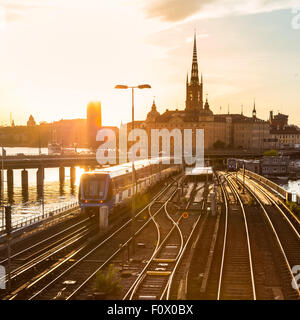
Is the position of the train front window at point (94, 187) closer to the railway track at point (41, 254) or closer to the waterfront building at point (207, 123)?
the railway track at point (41, 254)

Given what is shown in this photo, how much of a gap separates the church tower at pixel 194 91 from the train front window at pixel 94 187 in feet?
507

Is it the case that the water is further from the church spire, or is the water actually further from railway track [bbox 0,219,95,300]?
the church spire

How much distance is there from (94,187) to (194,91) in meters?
159

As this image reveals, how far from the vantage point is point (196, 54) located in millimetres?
183125

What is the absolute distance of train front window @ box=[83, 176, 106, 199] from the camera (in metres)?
29.9

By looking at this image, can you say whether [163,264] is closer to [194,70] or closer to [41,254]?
[41,254]

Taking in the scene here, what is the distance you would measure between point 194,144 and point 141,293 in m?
160

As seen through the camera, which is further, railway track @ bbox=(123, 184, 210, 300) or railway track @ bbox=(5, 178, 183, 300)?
railway track @ bbox=(123, 184, 210, 300)

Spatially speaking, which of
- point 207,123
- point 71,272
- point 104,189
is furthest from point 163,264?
point 207,123

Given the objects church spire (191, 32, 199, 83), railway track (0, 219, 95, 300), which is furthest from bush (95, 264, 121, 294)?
church spire (191, 32, 199, 83)

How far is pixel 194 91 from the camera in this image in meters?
184

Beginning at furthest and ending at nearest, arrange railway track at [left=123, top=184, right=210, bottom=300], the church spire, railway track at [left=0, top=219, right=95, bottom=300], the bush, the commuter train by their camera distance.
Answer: the church spire
the commuter train
railway track at [left=0, top=219, right=95, bottom=300]
railway track at [left=123, top=184, right=210, bottom=300]
the bush

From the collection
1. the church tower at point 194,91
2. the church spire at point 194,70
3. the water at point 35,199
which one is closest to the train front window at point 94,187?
the water at point 35,199

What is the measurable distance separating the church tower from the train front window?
155 metres
